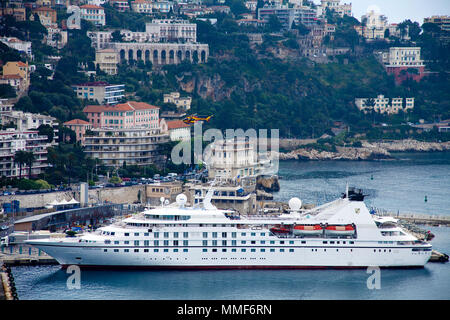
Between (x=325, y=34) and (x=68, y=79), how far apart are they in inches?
1444

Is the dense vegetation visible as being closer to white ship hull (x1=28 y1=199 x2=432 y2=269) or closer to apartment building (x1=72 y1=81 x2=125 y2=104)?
apartment building (x1=72 y1=81 x2=125 y2=104)


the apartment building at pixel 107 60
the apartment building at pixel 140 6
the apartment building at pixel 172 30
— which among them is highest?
the apartment building at pixel 140 6

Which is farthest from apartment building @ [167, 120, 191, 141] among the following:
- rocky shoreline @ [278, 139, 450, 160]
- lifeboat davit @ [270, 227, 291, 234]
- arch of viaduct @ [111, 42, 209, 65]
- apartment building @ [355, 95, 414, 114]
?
apartment building @ [355, 95, 414, 114]

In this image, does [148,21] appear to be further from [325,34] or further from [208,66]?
[325,34]

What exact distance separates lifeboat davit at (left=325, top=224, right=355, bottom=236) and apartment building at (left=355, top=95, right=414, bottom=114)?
49.5m

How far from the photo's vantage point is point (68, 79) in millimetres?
57906

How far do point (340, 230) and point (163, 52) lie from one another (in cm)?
4429

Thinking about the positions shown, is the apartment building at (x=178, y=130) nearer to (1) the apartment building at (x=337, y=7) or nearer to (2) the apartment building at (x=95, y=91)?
(2) the apartment building at (x=95, y=91)

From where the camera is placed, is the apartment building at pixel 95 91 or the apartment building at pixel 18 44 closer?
the apartment building at pixel 95 91

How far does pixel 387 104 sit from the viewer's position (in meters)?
78.1

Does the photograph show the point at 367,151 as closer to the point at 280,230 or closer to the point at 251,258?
the point at 280,230

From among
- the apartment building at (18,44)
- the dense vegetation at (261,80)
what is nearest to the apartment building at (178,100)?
the dense vegetation at (261,80)

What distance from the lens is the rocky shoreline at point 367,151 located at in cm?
6347

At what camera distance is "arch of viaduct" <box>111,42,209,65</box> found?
67.6m
